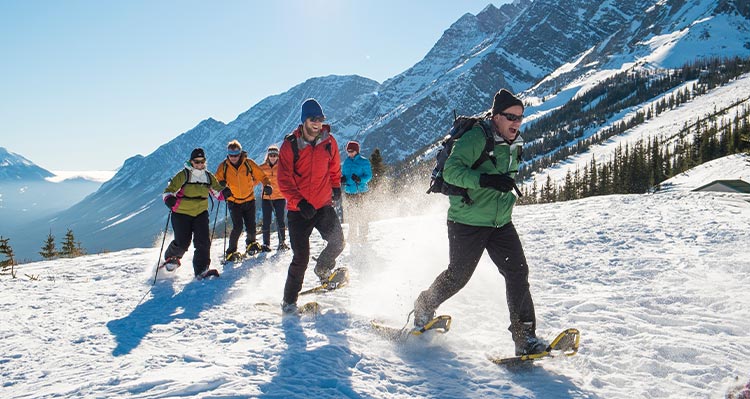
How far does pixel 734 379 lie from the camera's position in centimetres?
385

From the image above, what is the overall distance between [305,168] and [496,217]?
8.77 ft

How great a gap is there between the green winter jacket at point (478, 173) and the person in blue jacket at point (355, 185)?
635cm

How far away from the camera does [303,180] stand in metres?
5.89

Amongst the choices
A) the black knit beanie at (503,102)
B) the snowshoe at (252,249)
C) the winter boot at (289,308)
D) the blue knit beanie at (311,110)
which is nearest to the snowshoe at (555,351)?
the black knit beanie at (503,102)

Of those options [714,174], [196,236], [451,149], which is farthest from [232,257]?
[714,174]

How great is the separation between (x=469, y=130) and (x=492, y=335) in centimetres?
247

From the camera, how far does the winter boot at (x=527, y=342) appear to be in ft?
14.0

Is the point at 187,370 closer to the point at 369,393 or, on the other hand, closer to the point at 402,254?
the point at 369,393

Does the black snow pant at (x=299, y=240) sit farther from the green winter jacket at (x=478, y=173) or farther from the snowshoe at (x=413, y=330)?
the green winter jacket at (x=478, y=173)

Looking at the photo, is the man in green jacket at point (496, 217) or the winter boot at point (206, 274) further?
the winter boot at point (206, 274)

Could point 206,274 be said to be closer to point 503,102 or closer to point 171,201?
point 171,201

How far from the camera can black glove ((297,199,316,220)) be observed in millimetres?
5676

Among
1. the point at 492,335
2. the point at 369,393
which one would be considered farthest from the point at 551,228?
the point at 369,393

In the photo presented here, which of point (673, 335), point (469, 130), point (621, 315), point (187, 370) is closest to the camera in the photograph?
point (187, 370)
